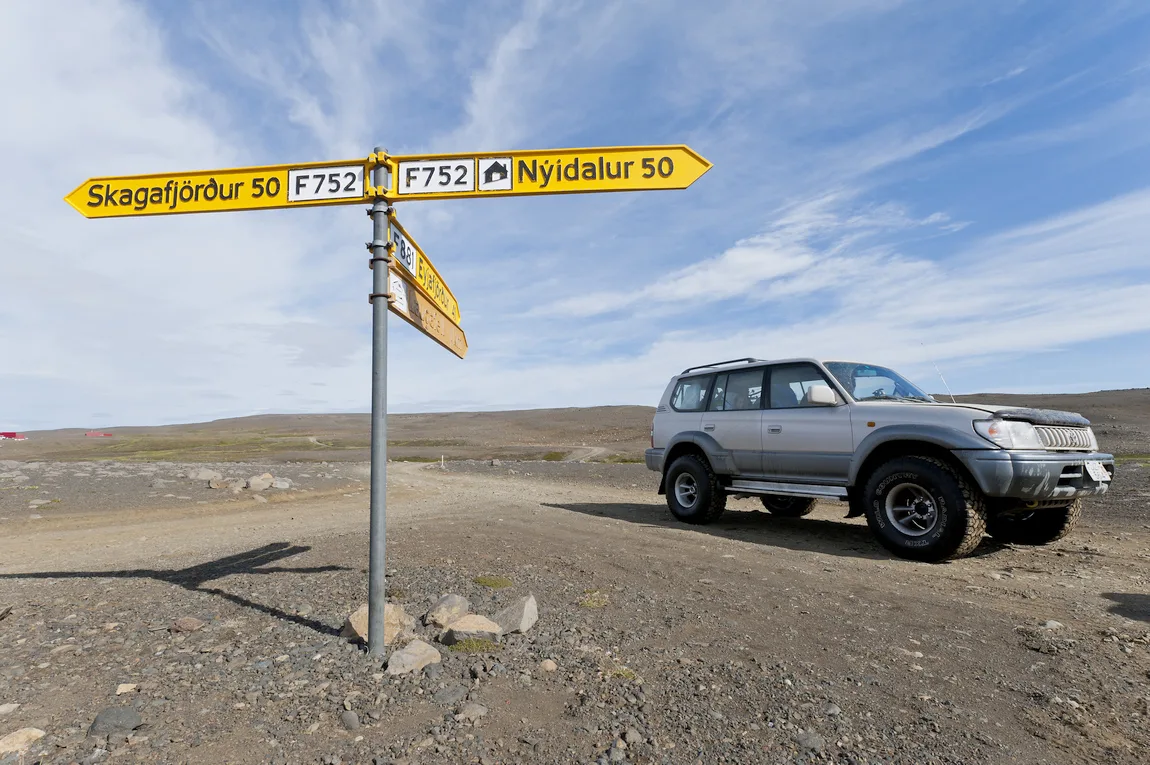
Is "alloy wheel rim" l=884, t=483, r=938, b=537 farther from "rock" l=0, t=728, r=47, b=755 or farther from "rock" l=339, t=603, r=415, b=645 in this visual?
"rock" l=0, t=728, r=47, b=755

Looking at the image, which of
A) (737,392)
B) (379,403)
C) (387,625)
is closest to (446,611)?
(387,625)

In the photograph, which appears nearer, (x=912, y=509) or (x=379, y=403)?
(x=379, y=403)

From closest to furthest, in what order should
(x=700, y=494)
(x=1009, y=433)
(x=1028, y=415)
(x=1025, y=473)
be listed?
(x=1025, y=473)
(x=1009, y=433)
(x=1028, y=415)
(x=700, y=494)

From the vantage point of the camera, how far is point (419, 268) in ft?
14.0

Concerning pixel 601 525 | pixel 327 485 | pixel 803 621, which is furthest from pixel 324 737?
pixel 327 485

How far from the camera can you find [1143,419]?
3072 centimetres

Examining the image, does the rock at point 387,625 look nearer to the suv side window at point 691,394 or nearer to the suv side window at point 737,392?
the suv side window at point 737,392

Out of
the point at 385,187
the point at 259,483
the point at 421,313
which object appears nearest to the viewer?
the point at 385,187

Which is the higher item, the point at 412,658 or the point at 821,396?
the point at 821,396

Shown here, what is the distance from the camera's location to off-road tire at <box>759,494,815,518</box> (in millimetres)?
9664

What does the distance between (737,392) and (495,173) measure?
560 cm

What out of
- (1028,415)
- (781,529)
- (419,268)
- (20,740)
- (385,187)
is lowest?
(781,529)

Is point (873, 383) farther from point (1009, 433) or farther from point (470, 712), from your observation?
point (470, 712)

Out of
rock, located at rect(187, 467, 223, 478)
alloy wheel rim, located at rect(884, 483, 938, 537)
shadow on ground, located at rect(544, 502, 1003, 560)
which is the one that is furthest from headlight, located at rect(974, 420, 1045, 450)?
rock, located at rect(187, 467, 223, 478)
